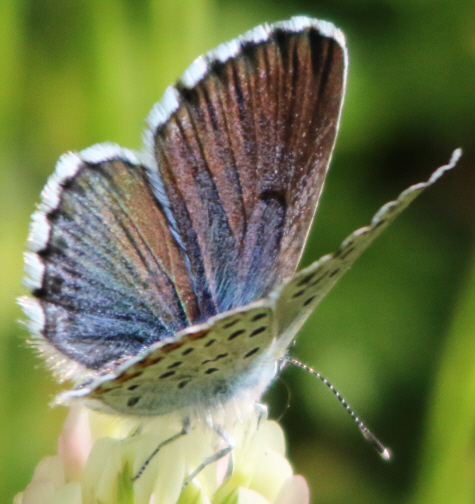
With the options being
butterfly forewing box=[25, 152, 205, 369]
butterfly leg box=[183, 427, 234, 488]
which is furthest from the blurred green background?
butterfly leg box=[183, 427, 234, 488]

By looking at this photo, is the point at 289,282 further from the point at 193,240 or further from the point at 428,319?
the point at 428,319

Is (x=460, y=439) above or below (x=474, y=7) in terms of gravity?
below

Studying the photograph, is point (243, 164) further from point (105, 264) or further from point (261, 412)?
point (261, 412)

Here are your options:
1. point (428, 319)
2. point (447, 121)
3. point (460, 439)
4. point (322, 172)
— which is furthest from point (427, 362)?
point (322, 172)

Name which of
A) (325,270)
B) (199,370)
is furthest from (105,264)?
(325,270)

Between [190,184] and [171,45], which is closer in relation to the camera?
[190,184]

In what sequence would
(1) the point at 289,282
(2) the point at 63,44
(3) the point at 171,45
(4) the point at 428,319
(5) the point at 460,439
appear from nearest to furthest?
1. (1) the point at 289,282
2. (5) the point at 460,439
3. (3) the point at 171,45
4. (2) the point at 63,44
5. (4) the point at 428,319

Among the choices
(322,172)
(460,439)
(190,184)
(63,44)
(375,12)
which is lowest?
(460,439)
